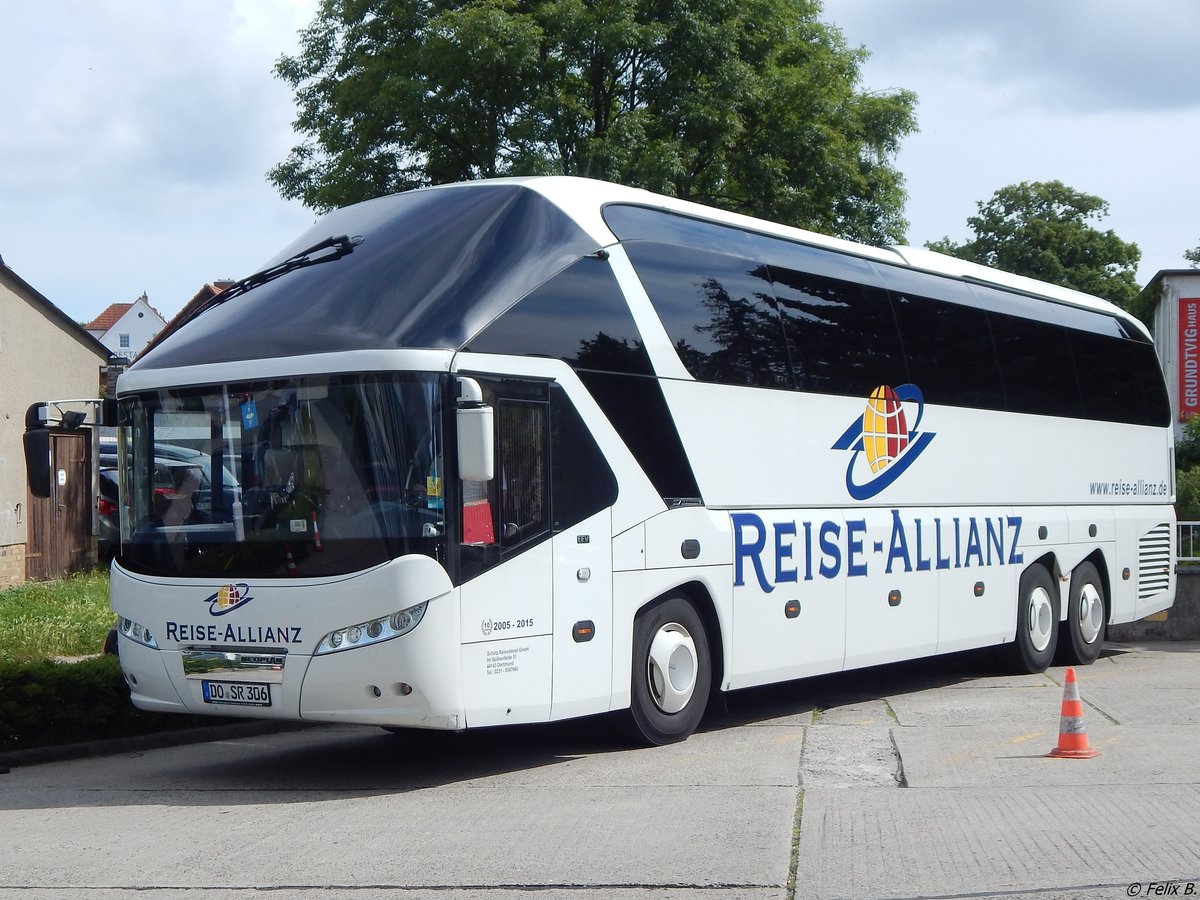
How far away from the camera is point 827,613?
39.8ft

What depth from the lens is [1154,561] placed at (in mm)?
18234

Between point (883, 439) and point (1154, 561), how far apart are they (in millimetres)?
7035

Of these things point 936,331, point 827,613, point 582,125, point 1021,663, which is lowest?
point 1021,663

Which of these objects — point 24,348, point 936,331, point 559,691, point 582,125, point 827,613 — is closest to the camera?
point 559,691

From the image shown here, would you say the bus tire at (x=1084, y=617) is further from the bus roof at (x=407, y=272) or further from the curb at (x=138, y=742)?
the curb at (x=138, y=742)

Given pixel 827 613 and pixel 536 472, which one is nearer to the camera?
pixel 536 472

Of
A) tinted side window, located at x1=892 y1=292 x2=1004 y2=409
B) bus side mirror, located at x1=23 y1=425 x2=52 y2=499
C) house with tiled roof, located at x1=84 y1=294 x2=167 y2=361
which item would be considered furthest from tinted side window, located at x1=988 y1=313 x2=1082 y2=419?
house with tiled roof, located at x1=84 y1=294 x2=167 y2=361

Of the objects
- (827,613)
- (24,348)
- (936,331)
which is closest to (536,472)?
(827,613)

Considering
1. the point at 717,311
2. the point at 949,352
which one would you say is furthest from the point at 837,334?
the point at 949,352

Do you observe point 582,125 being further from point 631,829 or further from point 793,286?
point 631,829

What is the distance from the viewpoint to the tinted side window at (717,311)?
10773mm

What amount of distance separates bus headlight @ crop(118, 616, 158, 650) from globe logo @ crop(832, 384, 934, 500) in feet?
19.2

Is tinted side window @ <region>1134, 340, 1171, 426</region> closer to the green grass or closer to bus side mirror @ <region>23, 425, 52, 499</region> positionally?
the green grass

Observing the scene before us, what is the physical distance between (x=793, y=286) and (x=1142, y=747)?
4614 millimetres
